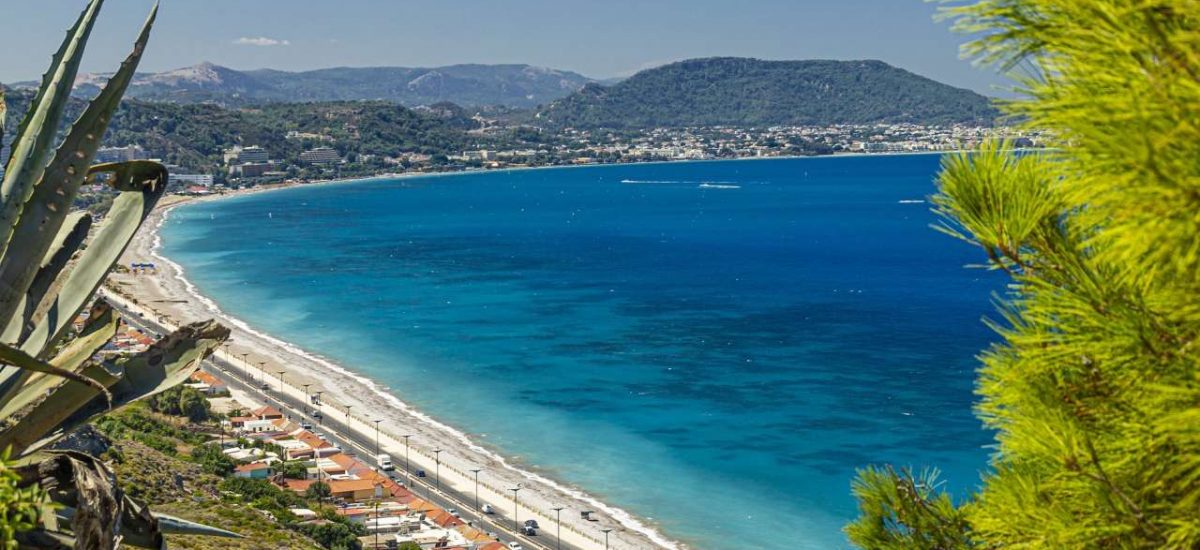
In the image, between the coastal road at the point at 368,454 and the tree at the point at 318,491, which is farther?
the tree at the point at 318,491

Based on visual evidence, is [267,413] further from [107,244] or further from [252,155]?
[252,155]

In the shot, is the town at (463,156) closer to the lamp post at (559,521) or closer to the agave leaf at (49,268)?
the lamp post at (559,521)

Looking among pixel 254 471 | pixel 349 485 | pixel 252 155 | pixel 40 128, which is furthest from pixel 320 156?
pixel 40 128

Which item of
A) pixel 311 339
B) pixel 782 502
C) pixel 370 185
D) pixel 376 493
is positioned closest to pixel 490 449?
pixel 376 493

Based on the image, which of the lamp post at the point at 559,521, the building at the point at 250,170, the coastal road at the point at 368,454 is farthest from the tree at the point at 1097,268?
the building at the point at 250,170

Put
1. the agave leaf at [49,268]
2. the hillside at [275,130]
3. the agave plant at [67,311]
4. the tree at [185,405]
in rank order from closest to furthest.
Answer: the agave plant at [67,311] < the agave leaf at [49,268] < the tree at [185,405] < the hillside at [275,130]

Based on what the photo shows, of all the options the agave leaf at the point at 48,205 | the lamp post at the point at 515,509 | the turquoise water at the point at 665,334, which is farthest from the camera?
the turquoise water at the point at 665,334
